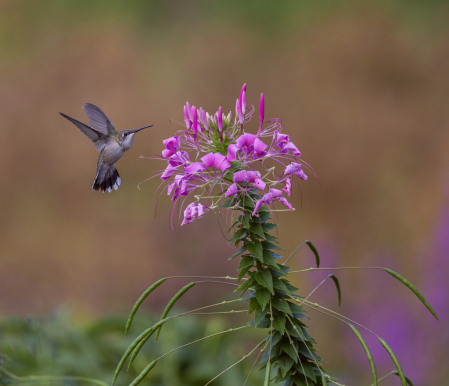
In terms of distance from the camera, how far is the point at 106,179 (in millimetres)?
1166

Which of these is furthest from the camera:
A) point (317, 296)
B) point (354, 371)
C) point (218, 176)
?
point (317, 296)

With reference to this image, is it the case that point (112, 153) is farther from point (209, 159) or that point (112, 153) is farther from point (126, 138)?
point (209, 159)

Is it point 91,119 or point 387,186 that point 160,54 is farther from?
point 91,119

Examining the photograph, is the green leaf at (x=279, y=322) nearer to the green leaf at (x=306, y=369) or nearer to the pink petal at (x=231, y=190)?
the green leaf at (x=306, y=369)

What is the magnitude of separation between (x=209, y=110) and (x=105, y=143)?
9.12 ft

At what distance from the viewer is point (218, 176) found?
2.21 feet

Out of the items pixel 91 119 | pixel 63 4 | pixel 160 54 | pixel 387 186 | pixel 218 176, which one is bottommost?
pixel 218 176

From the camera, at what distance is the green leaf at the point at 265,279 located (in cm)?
64

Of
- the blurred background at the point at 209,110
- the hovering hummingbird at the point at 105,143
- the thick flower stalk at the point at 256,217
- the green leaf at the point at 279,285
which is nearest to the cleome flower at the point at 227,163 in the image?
the thick flower stalk at the point at 256,217

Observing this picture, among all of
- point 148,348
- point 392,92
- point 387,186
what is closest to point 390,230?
point 387,186

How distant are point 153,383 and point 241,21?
3.85 meters

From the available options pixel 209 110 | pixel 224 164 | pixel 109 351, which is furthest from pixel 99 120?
pixel 209 110

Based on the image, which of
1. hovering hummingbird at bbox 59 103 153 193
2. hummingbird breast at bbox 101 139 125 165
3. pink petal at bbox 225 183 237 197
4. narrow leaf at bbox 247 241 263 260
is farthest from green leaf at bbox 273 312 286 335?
hummingbird breast at bbox 101 139 125 165

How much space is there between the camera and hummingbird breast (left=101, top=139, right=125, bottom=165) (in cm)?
118
